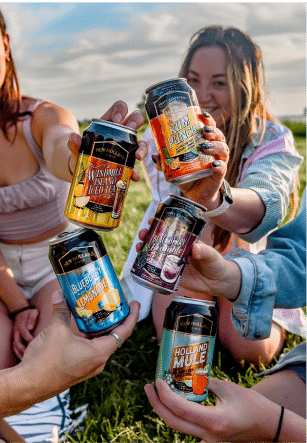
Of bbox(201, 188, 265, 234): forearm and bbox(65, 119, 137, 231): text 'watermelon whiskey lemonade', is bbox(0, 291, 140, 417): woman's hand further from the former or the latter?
bbox(201, 188, 265, 234): forearm

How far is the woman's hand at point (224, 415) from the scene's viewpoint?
1227 mm

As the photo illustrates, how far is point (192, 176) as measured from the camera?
1.35m

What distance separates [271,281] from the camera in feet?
4.92

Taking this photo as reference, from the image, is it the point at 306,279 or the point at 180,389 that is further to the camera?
the point at 306,279

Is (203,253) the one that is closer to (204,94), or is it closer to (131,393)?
(131,393)

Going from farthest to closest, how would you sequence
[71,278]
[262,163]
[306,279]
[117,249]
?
[117,249] → [262,163] → [306,279] → [71,278]

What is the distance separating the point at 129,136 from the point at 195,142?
21cm

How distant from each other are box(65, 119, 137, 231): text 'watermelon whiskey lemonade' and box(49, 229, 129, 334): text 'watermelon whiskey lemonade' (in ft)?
0.21

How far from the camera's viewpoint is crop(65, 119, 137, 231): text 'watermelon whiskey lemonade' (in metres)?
1.30

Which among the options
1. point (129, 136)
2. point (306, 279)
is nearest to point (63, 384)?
point (129, 136)

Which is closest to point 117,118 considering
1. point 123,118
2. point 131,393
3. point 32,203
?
point 123,118

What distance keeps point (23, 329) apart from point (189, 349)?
36.8 inches

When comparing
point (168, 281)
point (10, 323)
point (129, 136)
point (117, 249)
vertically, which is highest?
point (129, 136)

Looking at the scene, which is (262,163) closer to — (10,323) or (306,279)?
(306,279)
